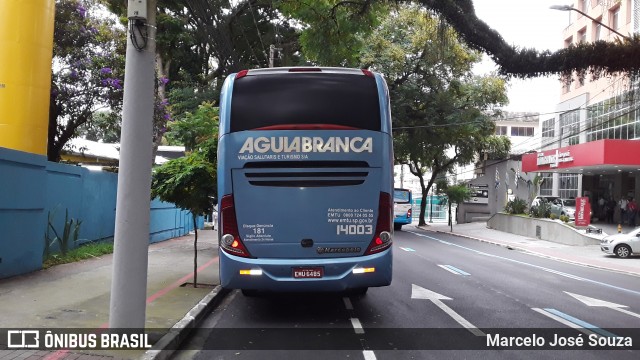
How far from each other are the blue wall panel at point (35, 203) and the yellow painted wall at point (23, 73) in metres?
0.54

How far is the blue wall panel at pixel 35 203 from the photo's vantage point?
8.74 m

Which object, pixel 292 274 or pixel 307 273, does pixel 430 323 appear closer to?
pixel 307 273

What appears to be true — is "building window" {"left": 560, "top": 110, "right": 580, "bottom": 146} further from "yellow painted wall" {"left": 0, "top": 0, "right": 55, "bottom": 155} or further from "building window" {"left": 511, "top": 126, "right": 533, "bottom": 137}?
"building window" {"left": 511, "top": 126, "right": 533, "bottom": 137}

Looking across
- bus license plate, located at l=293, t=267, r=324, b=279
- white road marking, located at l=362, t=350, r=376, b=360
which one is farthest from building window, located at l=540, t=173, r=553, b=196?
white road marking, located at l=362, t=350, r=376, b=360

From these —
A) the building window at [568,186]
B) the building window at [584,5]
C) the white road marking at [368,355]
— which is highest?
the building window at [584,5]

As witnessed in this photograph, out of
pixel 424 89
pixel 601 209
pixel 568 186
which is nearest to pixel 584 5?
pixel 568 186

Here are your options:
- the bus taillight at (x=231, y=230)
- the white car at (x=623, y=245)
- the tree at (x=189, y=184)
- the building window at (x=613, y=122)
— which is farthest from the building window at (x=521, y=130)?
the bus taillight at (x=231, y=230)

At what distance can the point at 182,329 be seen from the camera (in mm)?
6359

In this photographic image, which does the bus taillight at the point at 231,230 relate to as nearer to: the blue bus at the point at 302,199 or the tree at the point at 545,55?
the blue bus at the point at 302,199

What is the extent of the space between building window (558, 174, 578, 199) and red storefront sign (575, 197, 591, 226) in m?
12.5

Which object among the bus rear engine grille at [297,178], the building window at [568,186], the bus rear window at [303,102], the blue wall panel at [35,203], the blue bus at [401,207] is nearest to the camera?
the bus rear engine grille at [297,178]

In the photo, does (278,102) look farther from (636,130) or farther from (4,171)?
(636,130)

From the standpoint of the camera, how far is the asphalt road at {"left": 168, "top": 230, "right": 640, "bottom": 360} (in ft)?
19.9

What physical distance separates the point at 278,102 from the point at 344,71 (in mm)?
1151
